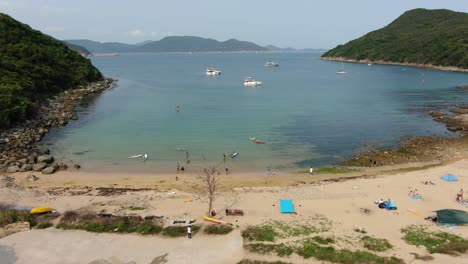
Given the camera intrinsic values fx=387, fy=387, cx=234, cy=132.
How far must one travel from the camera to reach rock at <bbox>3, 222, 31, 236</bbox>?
25875 millimetres

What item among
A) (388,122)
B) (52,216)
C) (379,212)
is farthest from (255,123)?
(52,216)

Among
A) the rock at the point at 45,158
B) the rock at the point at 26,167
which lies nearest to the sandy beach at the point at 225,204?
the rock at the point at 26,167

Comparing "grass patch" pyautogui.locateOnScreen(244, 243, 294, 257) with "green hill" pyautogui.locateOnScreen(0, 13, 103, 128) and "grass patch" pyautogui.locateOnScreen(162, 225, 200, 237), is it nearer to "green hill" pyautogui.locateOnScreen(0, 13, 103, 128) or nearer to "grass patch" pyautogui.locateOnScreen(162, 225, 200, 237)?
"grass patch" pyautogui.locateOnScreen(162, 225, 200, 237)

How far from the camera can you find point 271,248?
2373 cm

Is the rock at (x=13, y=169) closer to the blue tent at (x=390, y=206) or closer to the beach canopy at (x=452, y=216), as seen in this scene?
the blue tent at (x=390, y=206)

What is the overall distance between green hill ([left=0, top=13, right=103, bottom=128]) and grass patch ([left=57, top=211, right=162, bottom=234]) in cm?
3197

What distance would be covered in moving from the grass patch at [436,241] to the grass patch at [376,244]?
1582mm

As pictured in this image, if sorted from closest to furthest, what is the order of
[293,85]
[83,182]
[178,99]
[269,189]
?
1. [269,189]
2. [83,182]
3. [178,99]
4. [293,85]

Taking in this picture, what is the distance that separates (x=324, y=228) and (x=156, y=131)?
36.6 metres

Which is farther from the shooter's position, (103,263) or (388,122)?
(388,122)

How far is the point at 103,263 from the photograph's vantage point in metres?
22.5

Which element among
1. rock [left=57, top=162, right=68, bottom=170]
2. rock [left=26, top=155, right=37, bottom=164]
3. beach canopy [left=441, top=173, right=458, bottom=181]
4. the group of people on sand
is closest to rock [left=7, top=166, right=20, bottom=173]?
rock [left=26, top=155, right=37, bottom=164]

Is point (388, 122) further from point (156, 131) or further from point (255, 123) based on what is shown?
point (156, 131)

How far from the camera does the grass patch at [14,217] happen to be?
26.9 m
